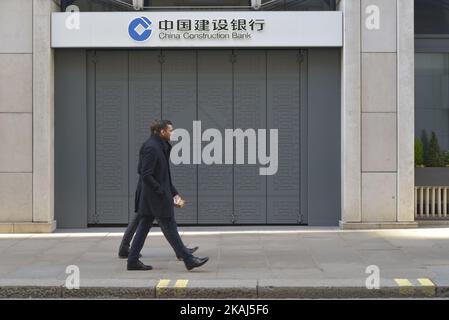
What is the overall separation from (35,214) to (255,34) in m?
5.25

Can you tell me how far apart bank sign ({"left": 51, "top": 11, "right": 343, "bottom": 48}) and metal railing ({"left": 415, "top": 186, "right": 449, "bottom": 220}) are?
327 cm

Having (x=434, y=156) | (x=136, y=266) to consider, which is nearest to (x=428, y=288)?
(x=136, y=266)

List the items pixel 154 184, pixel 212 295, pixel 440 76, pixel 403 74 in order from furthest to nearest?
pixel 440 76, pixel 403 74, pixel 154 184, pixel 212 295

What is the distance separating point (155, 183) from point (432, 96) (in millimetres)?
7245

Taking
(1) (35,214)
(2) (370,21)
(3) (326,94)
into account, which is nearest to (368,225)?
(3) (326,94)

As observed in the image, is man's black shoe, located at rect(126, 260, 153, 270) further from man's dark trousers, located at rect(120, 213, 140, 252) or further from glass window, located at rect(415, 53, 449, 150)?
glass window, located at rect(415, 53, 449, 150)

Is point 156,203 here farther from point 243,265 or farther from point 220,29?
point 220,29

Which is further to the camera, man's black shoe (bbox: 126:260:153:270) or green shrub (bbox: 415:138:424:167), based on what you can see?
green shrub (bbox: 415:138:424:167)

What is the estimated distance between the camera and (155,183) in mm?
9188

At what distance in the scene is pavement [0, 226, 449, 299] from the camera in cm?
834

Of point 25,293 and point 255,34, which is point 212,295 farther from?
point 255,34

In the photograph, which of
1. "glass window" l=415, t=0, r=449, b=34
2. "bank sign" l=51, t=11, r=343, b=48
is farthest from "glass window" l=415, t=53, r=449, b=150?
"bank sign" l=51, t=11, r=343, b=48

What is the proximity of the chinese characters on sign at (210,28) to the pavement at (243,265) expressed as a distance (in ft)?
11.9

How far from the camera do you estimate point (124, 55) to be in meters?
13.9
